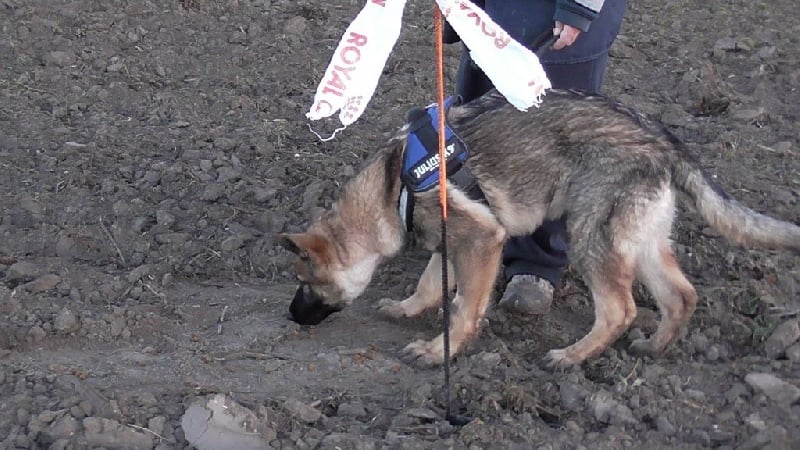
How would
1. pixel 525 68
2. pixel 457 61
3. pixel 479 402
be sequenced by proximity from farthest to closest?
1. pixel 457 61
2. pixel 479 402
3. pixel 525 68

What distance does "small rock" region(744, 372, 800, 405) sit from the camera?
4016 mm

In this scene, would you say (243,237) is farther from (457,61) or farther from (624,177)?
(457,61)

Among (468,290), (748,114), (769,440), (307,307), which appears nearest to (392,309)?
(307,307)

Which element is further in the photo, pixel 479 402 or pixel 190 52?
pixel 190 52

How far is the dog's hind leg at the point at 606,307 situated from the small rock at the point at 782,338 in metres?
0.61

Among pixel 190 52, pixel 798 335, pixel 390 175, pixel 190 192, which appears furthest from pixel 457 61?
pixel 798 335

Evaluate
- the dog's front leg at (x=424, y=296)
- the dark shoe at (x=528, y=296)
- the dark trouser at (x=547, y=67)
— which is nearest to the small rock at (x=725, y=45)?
the dark trouser at (x=547, y=67)

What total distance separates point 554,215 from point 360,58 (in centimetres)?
159

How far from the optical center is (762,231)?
4422 millimetres

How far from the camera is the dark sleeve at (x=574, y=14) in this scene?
4387 millimetres

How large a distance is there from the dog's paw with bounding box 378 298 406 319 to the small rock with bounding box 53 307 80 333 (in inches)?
58.4

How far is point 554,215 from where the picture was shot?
4734mm

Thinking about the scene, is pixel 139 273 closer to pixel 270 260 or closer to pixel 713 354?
pixel 270 260

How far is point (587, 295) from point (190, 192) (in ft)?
8.01
